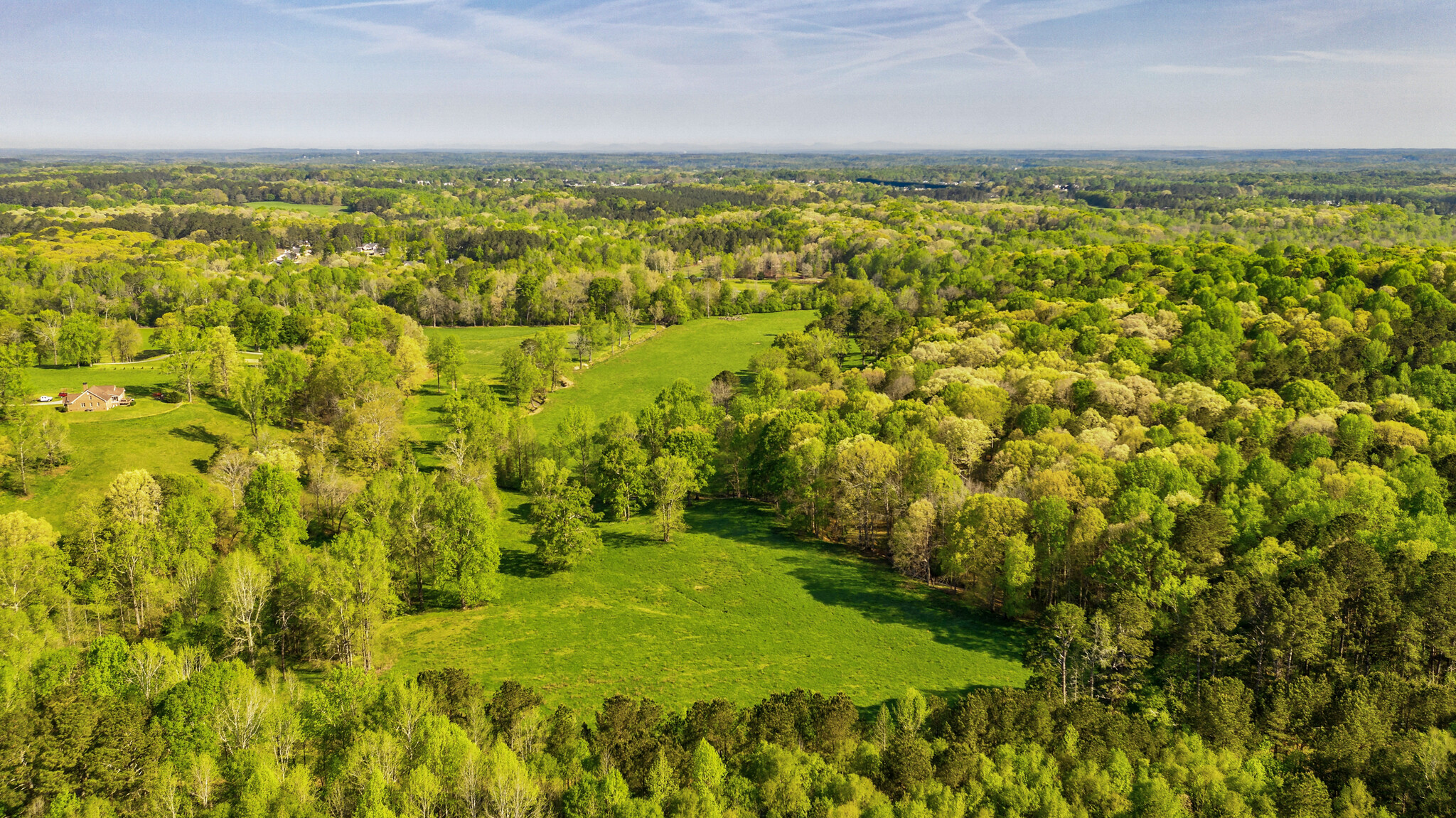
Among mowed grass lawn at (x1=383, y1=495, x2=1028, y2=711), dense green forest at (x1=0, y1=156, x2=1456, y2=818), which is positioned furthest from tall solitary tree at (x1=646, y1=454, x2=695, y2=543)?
mowed grass lawn at (x1=383, y1=495, x2=1028, y2=711)

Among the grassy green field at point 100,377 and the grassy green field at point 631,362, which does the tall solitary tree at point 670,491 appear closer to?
the grassy green field at point 631,362

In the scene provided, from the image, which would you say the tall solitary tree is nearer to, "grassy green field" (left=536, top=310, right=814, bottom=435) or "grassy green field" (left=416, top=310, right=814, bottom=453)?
"grassy green field" (left=536, top=310, right=814, bottom=435)

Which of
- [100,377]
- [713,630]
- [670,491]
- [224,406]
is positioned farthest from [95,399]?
[713,630]

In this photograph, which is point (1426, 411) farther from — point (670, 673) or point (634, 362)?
point (634, 362)

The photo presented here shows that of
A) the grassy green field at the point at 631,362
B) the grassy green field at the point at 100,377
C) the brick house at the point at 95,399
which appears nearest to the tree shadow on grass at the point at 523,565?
the grassy green field at the point at 631,362

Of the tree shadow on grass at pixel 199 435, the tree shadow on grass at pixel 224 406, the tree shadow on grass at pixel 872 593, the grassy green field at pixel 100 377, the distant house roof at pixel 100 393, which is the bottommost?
the tree shadow on grass at pixel 872 593

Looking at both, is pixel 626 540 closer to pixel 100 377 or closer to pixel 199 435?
pixel 199 435

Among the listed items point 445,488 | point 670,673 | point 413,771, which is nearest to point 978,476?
point 670,673
